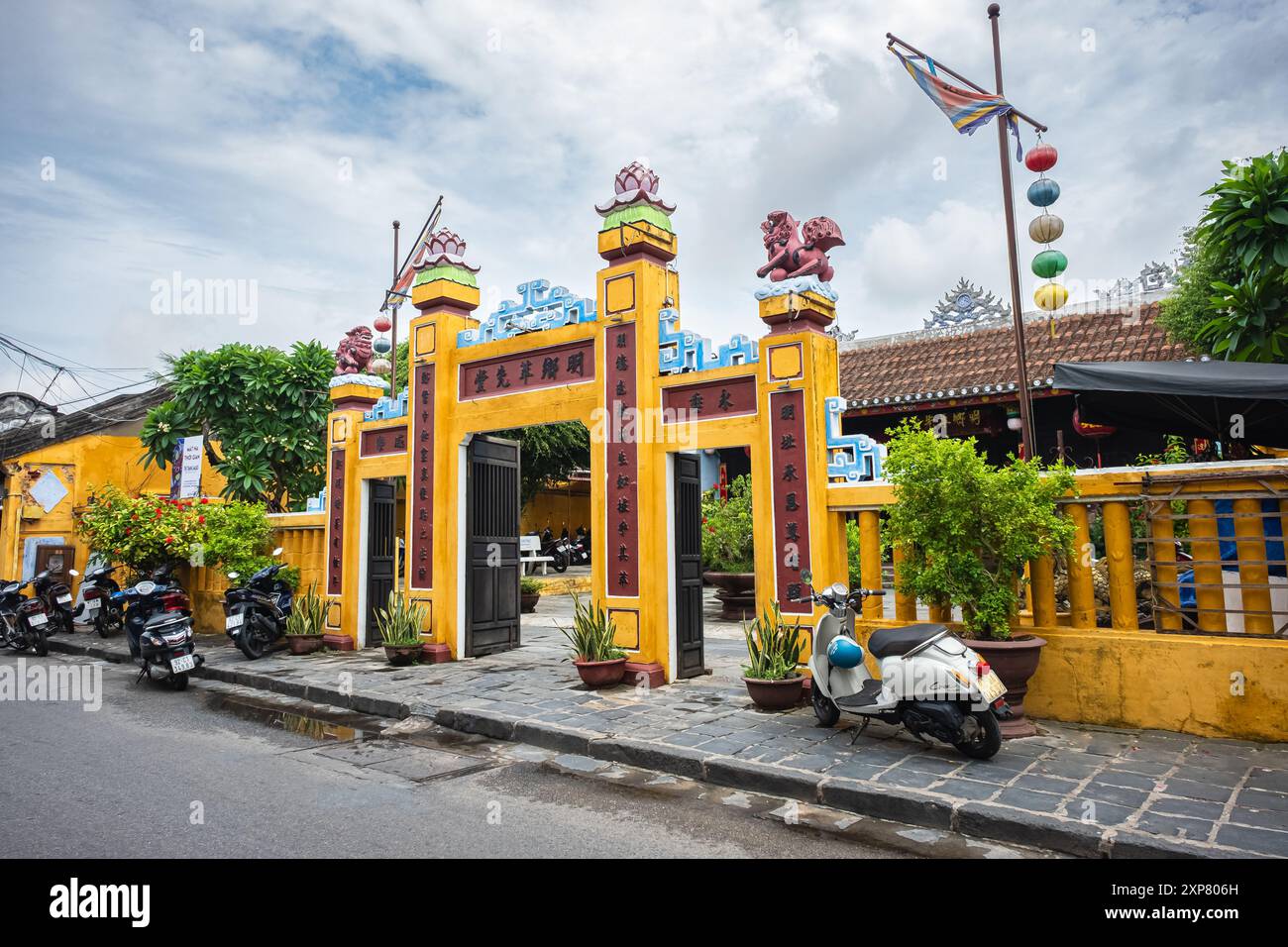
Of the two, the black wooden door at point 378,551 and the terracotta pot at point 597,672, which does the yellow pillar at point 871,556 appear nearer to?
the terracotta pot at point 597,672

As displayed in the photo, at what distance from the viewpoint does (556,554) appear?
24.7 meters

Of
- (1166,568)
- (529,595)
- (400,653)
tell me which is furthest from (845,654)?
(529,595)

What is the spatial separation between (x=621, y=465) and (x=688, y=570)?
1.29 m

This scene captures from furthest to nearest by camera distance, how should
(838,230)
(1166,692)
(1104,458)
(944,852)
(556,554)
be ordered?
(556,554), (1104,458), (838,230), (1166,692), (944,852)

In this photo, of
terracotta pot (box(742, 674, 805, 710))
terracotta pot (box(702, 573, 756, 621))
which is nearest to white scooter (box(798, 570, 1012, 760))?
terracotta pot (box(742, 674, 805, 710))

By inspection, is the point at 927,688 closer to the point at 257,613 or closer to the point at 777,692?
the point at 777,692

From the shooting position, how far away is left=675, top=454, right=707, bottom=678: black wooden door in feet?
26.9

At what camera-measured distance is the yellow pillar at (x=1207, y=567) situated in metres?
5.62

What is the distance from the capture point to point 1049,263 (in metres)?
8.78

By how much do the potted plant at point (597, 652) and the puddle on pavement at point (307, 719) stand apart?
1859mm

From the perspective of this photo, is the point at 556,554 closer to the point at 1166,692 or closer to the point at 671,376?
the point at 671,376

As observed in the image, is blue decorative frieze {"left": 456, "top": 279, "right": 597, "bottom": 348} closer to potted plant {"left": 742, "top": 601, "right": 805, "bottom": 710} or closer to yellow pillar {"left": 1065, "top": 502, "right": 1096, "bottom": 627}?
potted plant {"left": 742, "top": 601, "right": 805, "bottom": 710}
